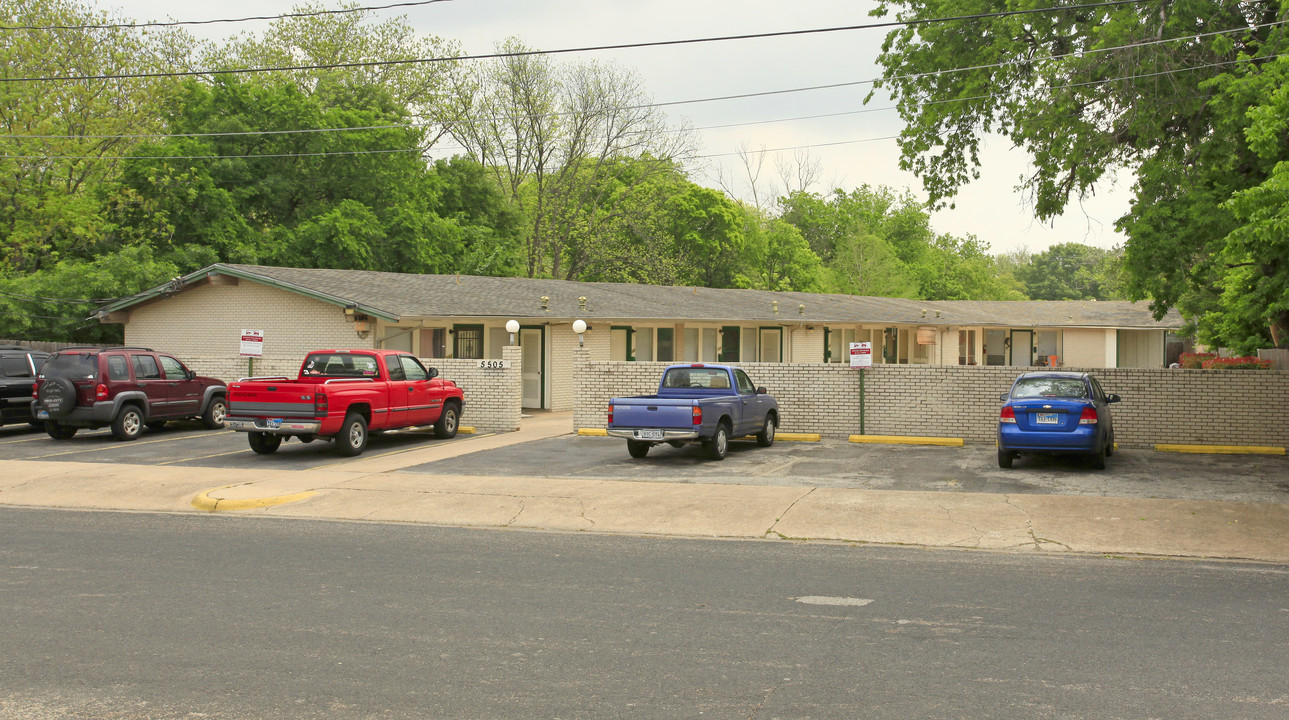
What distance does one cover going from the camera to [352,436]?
1792 centimetres

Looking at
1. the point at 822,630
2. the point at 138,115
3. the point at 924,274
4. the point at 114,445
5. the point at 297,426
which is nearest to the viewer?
the point at 822,630

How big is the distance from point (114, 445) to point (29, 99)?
2759cm

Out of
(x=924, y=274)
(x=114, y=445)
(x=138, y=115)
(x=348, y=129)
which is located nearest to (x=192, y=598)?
(x=114, y=445)

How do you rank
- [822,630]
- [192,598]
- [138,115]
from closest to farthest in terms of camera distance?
[822,630] → [192,598] → [138,115]

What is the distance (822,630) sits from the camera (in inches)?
274

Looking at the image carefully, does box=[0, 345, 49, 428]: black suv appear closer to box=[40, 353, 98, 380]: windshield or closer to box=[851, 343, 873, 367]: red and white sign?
box=[40, 353, 98, 380]: windshield

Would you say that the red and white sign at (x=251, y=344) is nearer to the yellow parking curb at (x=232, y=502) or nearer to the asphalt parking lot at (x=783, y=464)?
the asphalt parking lot at (x=783, y=464)

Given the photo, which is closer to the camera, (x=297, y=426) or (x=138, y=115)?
(x=297, y=426)

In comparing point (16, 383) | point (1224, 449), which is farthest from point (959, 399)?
point (16, 383)

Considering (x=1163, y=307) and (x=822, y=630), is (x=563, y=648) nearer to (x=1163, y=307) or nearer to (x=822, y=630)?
(x=822, y=630)

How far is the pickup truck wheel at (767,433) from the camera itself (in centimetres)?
1925

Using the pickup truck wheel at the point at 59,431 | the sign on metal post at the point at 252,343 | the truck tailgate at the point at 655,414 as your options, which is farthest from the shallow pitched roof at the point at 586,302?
the truck tailgate at the point at 655,414

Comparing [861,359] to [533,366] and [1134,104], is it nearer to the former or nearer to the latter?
[1134,104]

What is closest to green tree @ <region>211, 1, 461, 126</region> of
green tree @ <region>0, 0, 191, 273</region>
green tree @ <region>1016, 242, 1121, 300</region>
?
green tree @ <region>0, 0, 191, 273</region>
